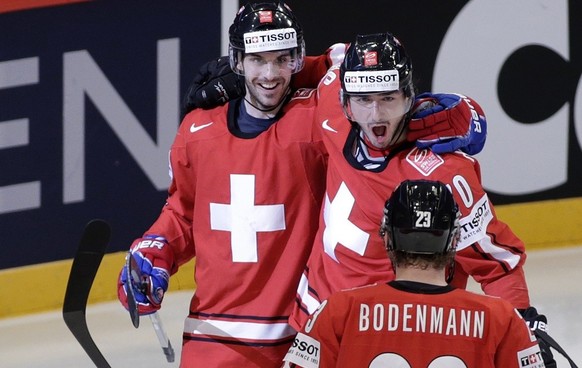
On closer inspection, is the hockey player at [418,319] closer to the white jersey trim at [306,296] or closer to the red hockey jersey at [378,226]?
the red hockey jersey at [378,226]

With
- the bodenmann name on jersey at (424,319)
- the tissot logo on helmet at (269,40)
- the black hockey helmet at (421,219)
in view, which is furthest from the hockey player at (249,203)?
the bodenmann name on jersey at (424,319)

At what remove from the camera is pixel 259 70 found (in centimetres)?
356

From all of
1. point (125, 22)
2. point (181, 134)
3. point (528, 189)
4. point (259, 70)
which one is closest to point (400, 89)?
point (259, 70)

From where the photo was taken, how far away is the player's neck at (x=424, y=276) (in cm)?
264

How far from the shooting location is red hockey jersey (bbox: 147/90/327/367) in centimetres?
361

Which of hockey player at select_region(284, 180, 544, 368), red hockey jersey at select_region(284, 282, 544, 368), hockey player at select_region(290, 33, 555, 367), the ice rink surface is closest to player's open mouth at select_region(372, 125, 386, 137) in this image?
hockey player at select_region(290, 33, 555, 367)

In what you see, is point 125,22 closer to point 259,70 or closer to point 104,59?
point 104,59

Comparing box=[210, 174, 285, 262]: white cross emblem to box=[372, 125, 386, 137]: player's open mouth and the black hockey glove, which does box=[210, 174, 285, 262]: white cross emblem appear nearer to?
the black hockey glove

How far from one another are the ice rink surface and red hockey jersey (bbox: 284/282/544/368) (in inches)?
92.0

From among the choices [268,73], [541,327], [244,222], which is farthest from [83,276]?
[541,327]

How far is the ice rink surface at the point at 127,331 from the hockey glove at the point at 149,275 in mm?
1391

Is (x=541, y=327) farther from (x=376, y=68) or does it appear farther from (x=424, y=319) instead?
(x=376, y=68)

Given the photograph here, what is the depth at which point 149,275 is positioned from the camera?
11.8ft

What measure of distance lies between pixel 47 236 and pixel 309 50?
121 centimetres
